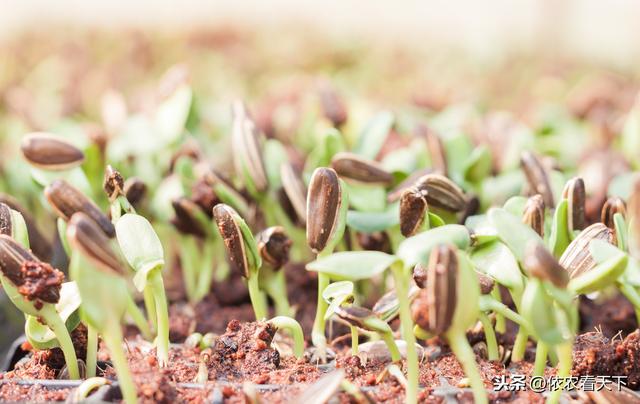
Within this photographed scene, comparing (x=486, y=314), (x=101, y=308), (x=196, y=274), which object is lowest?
(x=196, y=274)

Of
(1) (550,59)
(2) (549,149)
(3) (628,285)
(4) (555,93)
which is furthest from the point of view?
(1) (550,59)

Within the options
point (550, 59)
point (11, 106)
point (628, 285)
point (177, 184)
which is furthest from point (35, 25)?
point (628, 285)

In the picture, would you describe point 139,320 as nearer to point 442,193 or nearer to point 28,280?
point 28,280

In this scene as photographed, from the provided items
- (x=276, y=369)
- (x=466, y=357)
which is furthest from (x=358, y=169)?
(x=466, y=357)

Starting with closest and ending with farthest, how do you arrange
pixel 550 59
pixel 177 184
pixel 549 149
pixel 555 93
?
pixel 177 184, pixel 549 149, pixel 555 93, pixel 550 59

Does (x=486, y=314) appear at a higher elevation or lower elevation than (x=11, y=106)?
lower

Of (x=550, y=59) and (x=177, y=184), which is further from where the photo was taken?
(x=550, y=59)

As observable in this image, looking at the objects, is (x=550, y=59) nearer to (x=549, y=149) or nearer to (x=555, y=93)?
(x=555, y=93)
